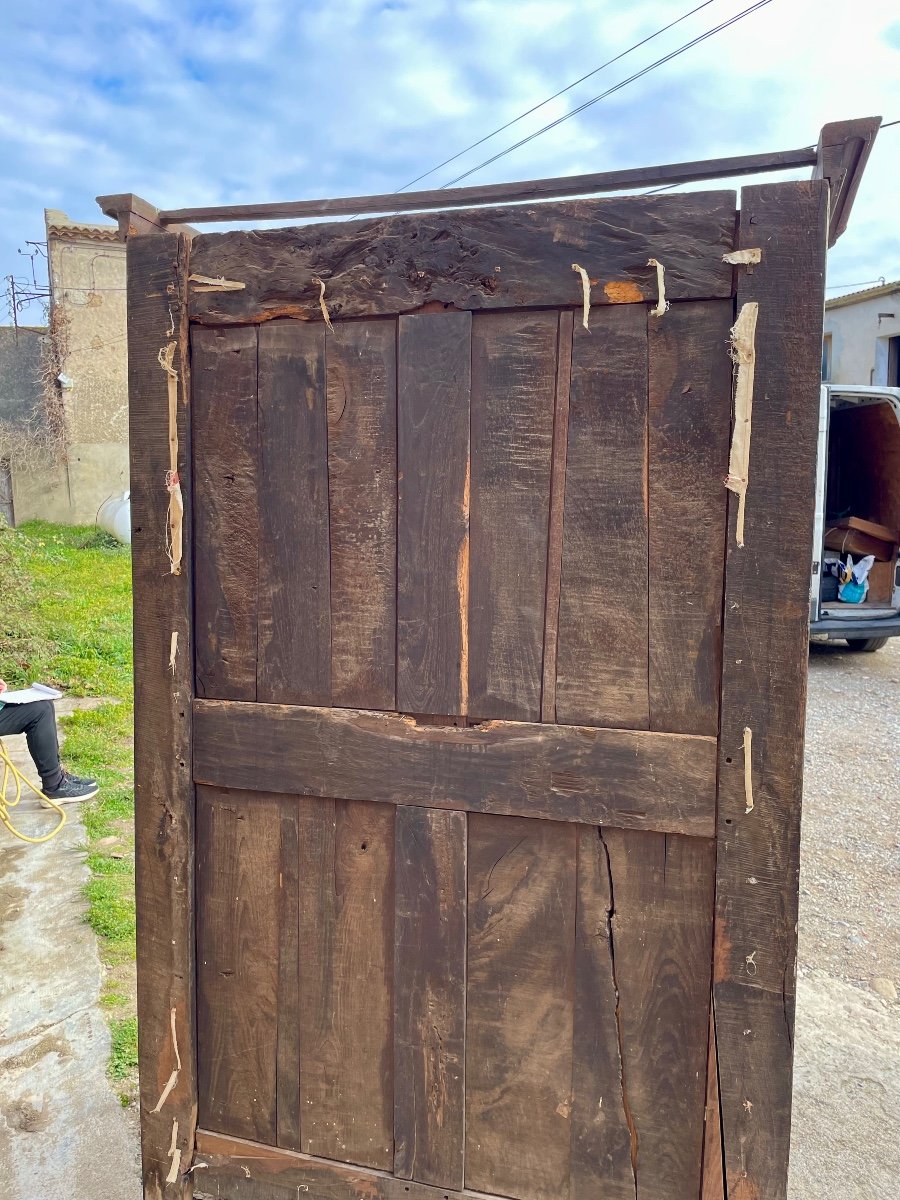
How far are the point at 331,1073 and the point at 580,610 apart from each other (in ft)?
3.15

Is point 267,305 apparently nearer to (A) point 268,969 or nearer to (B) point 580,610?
(B) point 580,610

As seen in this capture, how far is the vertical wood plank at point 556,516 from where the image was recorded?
1.26 m

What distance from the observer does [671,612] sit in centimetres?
127

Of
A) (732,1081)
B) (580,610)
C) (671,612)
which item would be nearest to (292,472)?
(580,610)

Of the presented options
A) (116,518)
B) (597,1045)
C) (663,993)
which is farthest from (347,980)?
(116,518)

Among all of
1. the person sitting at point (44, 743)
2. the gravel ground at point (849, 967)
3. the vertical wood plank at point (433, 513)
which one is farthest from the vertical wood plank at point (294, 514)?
the person sitting at point (44, 743)

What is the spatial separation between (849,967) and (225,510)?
285 centimetres

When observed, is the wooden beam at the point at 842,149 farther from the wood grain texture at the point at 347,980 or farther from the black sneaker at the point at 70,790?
the black sneaker at the point at 70,790

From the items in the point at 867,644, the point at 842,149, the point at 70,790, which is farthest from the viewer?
the point at 867,644

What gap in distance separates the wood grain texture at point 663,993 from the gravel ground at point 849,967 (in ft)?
3.26

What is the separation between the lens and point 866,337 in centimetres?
1544

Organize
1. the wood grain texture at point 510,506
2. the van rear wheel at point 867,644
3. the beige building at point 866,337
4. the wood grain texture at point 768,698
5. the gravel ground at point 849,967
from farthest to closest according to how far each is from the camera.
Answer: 1. the beige building at point 866,337
2. the van rear wheel at point 867,644
3. the gravel ground at point 849,967
4. the wood grain texture at point 510,506
5. the wood grain texture at point 768,698

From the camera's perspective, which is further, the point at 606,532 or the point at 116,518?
the point at 116,518

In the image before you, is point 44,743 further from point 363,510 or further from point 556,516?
point 556,516
